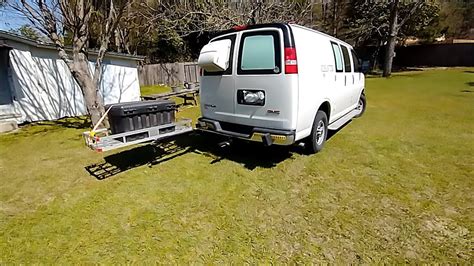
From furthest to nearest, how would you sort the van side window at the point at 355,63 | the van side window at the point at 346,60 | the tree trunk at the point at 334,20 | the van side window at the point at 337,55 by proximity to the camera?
the tree trunk at the point at 334,20, the van side window at the point at 355,63, the van side window at the point at 346,60, the van side window at the point at 337,55

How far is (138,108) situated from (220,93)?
1.34 m

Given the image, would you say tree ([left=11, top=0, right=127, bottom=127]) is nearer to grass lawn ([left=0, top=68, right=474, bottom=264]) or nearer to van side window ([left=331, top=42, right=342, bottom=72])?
grass lawn ([left=0, top=68, right=474, bottom=264])

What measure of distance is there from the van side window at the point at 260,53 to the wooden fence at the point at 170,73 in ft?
57.0

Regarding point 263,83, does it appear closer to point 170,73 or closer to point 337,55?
point 337,55

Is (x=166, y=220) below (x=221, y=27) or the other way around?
below

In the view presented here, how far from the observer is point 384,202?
11.1 ft

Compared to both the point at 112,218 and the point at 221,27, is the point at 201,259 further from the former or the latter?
the point at 221,27

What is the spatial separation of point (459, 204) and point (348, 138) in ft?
9.19

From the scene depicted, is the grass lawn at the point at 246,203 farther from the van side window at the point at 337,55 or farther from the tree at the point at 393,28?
the tree at the point at 393,28

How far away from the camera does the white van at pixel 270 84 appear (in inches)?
153

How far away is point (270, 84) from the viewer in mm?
3949

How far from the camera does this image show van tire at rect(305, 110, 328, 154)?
4.71 metres

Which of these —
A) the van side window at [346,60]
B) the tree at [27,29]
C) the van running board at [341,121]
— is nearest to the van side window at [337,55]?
the van side window at [346,60]

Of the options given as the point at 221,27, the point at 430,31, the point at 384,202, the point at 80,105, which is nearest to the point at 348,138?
the point at 384,202
